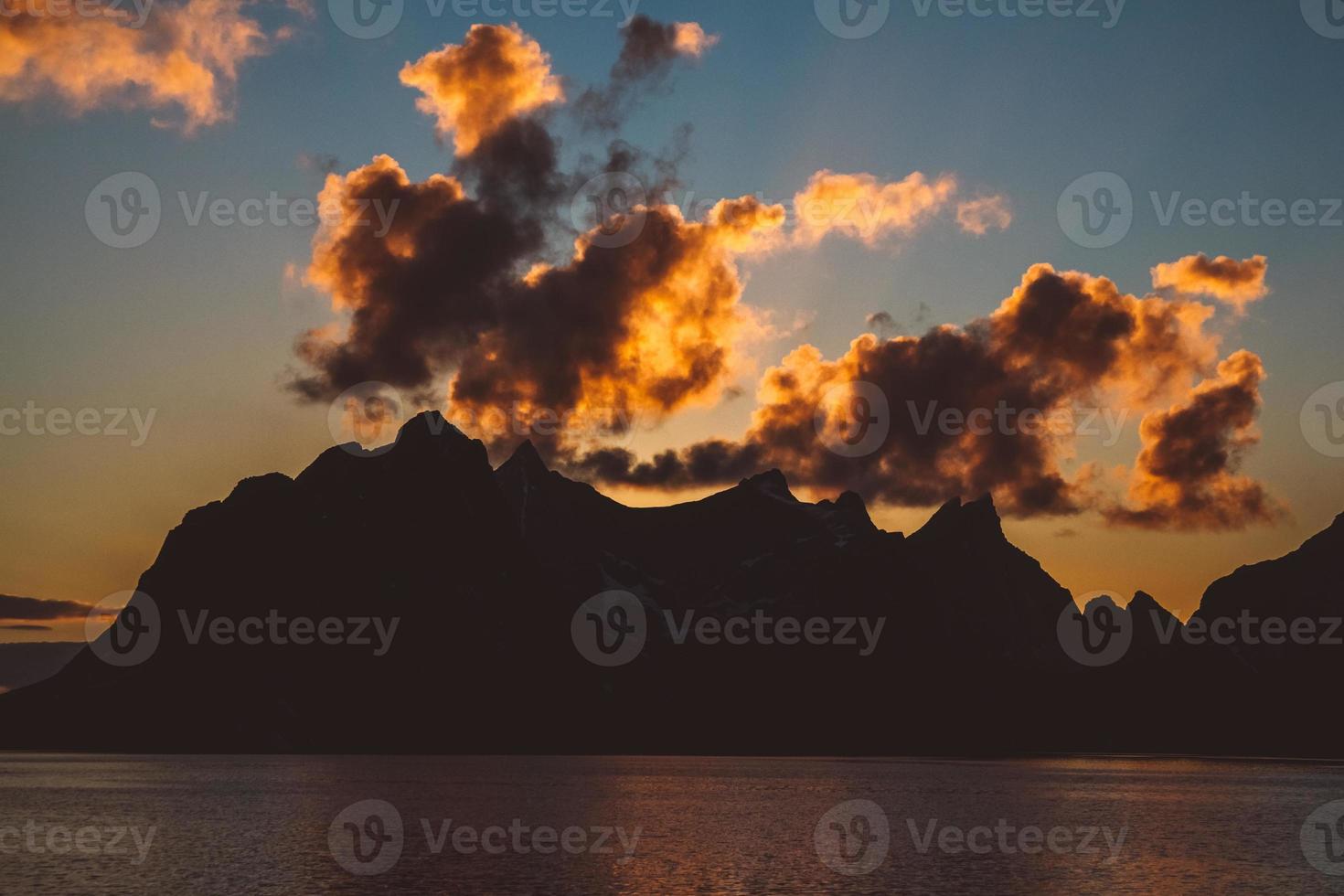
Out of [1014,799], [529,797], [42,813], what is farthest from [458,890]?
[1014,799]

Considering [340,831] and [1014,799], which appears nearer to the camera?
[340,831]

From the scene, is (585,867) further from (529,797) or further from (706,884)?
(529,797)

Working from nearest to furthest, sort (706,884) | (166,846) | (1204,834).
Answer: (706,884) < (166,846) < (1204,834)

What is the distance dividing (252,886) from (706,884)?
98.7 ft

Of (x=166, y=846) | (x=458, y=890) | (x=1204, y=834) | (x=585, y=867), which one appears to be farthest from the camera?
(x=1204, y=834)

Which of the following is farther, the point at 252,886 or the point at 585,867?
the point at 585,867

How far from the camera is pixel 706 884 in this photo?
275ft

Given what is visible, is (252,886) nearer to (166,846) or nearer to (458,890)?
(458,890)

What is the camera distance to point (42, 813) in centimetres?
14188

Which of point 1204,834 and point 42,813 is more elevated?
point 42,813

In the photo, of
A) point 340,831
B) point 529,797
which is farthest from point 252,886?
point 529,797

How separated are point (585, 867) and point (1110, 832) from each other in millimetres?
65066

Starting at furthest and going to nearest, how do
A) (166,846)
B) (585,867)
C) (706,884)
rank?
(166,846) → (585,867) → (706,884)

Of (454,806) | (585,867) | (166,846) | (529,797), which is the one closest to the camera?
(585,867)
